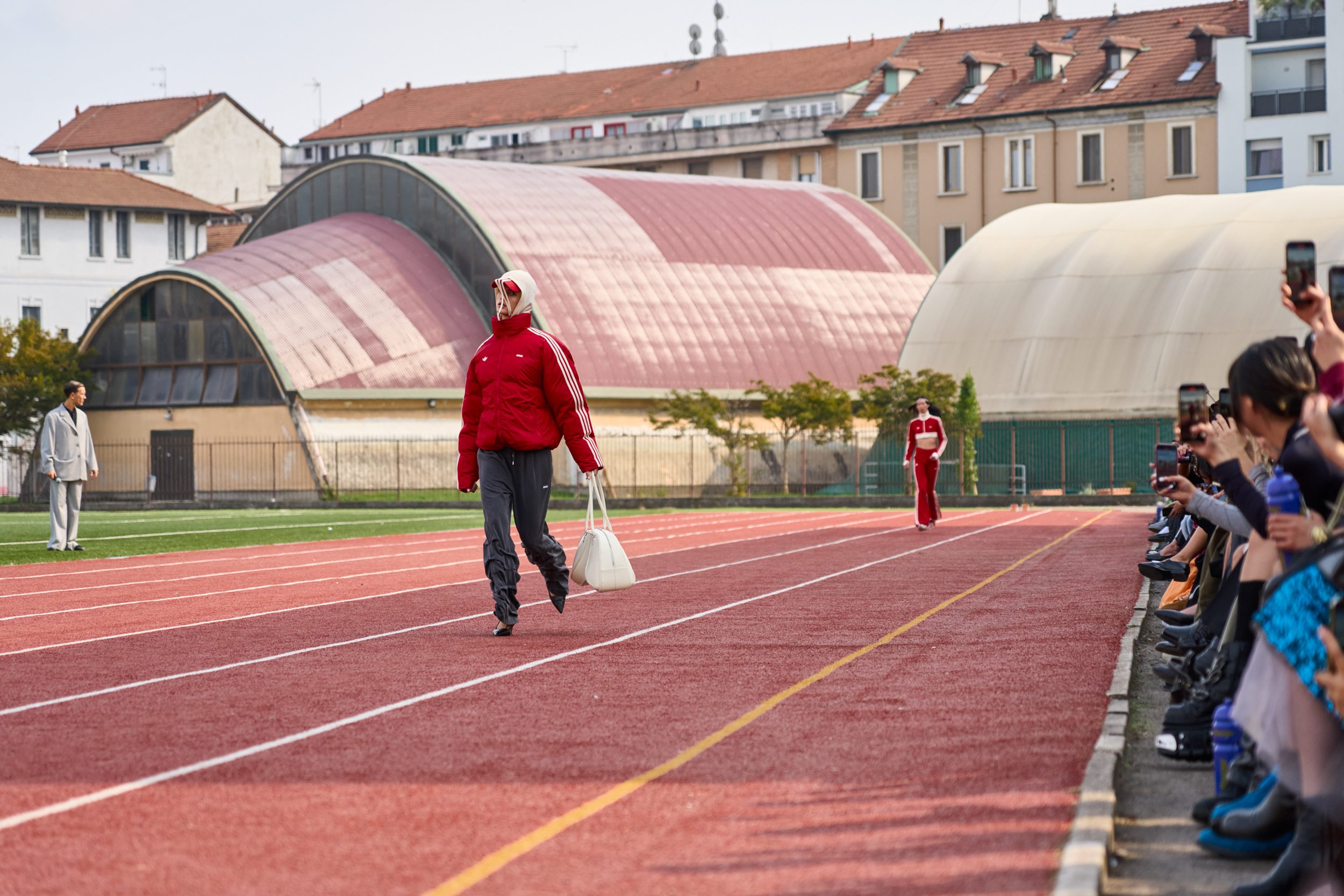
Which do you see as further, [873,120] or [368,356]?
[873,120]

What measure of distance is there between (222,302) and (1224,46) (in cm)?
4170

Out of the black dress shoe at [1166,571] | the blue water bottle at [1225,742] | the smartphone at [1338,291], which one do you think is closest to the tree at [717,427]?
the black dress shoe at [1166,571]

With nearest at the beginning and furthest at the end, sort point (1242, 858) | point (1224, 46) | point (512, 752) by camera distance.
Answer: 1. point (1242, 858)
2. point (512, 752)
3. point (1224, 46)

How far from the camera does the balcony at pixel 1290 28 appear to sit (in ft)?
218

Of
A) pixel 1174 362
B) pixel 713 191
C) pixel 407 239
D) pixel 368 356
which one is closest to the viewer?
pixel 1174 362

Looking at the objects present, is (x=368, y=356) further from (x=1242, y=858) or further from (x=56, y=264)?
(x=1242, y=858)

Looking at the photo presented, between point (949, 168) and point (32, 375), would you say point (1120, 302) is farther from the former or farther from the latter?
point (32, 375)

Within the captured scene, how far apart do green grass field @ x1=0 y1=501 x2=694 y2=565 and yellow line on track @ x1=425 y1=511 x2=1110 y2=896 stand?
13.5 metres

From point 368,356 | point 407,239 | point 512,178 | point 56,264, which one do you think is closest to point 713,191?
point 512,178

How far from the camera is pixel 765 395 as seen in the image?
51.2 m

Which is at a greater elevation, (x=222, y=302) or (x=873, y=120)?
(x=873, y=120)

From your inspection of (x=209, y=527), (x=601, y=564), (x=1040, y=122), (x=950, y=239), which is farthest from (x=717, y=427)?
(x=601, y=564)

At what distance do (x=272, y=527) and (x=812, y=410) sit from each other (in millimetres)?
21016

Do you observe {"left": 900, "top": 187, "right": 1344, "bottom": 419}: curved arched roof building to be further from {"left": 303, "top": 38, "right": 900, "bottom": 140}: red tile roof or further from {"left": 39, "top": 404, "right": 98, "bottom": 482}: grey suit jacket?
{"left": 303, "top": 38, "right": 900, "bottom": 140}: red tile roof
